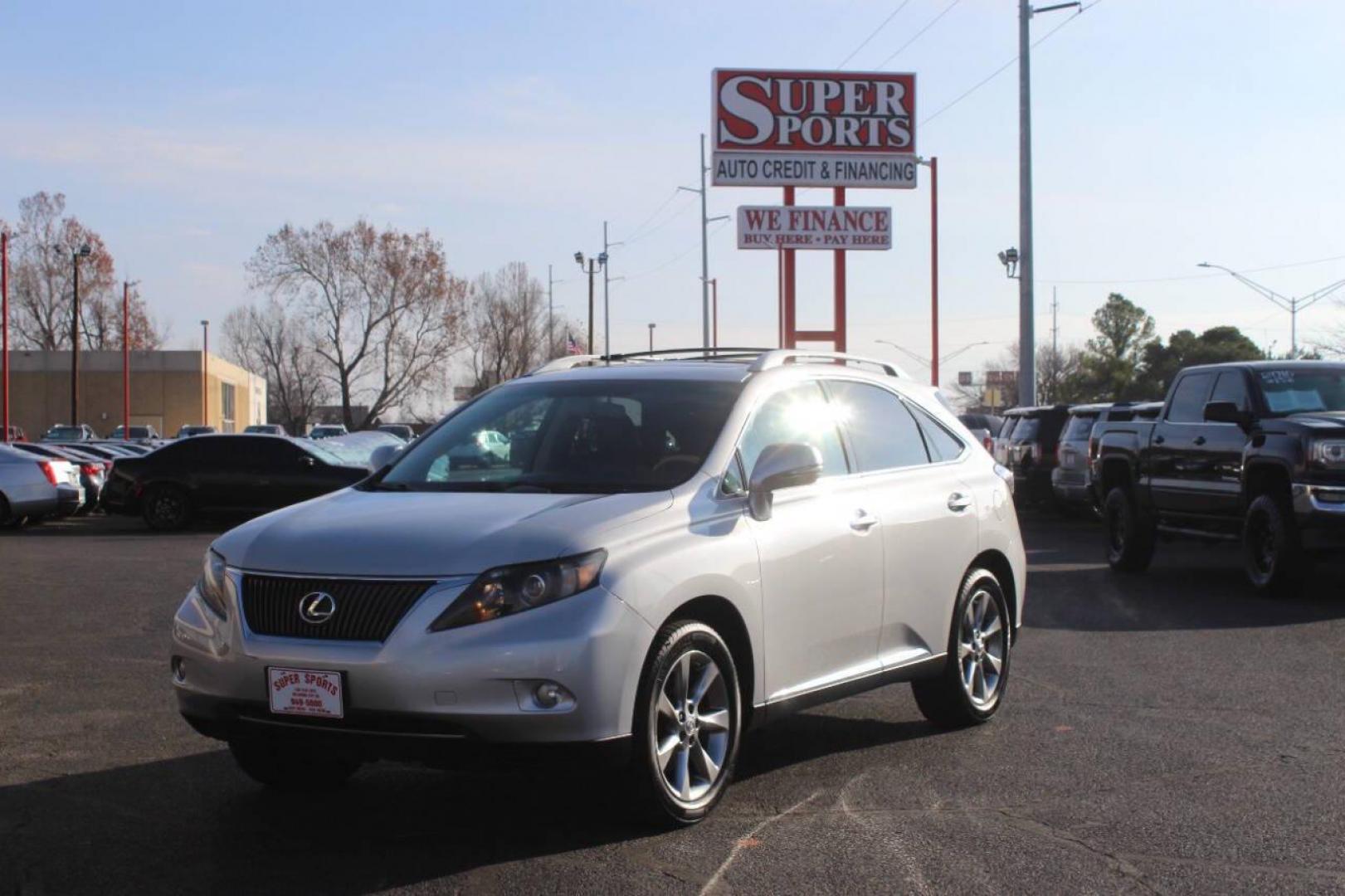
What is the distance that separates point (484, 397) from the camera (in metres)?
7.17

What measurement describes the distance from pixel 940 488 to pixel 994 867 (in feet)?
8.57

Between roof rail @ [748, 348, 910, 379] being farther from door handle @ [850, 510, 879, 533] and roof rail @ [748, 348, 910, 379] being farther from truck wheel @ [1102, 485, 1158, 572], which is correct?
truck wheel @ [1102, 485, 1158, 572]

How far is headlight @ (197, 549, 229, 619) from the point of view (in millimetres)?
5645

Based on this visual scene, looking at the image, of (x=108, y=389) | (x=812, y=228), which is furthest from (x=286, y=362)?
(x=812, y=228)

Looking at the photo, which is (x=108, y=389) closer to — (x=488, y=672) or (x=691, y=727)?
(x=691, y=727)

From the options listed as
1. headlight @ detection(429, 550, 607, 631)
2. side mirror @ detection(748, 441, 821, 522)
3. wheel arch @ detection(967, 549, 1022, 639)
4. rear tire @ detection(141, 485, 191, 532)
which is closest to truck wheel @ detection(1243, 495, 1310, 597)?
wheel arch @ detection(967, 549, 1022, 639)

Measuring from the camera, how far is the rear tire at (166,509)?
2381 centimetres

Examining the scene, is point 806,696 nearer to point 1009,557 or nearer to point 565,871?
point 565,871

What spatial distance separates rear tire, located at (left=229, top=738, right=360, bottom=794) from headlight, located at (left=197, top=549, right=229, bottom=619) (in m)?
0.53

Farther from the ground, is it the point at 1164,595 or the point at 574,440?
the point at 574,440

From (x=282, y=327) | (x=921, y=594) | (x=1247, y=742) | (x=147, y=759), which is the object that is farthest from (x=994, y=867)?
(x=282, y=327)

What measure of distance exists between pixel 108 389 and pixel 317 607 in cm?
8820

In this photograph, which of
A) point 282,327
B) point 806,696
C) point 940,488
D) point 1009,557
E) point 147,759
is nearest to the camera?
point 806,696

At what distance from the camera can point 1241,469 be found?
1362cm
